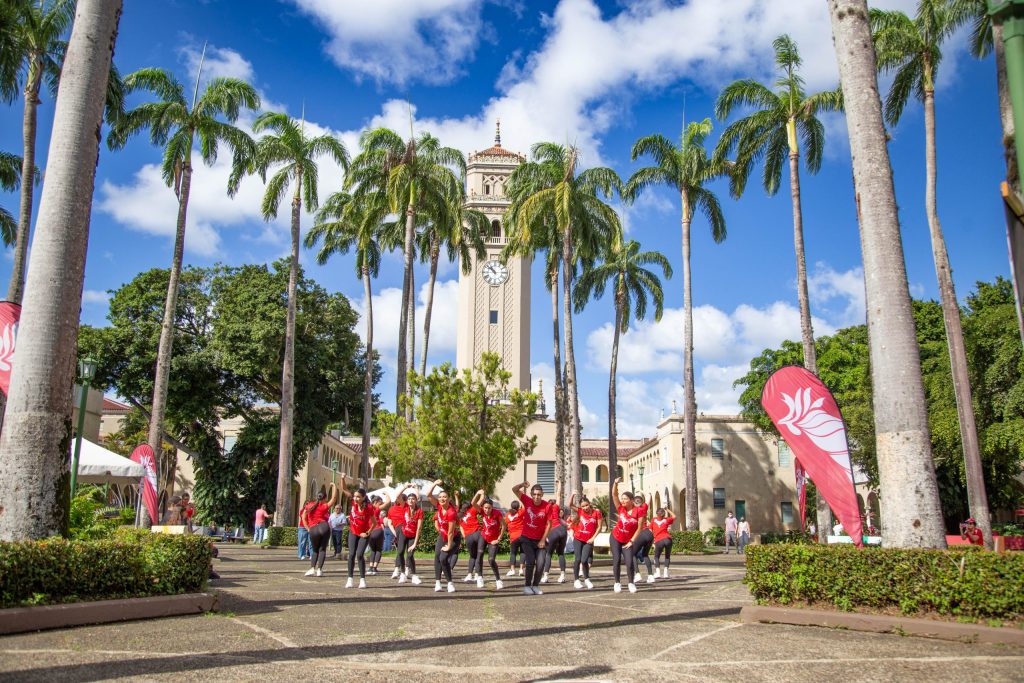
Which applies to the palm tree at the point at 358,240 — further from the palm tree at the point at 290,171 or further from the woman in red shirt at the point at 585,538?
the woman in red shirt at the point at 585,538

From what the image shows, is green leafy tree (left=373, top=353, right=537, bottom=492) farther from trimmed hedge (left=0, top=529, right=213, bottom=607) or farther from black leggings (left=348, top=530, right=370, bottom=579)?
trimmed hedge (left=0, top=529, right=213, bottom=607)

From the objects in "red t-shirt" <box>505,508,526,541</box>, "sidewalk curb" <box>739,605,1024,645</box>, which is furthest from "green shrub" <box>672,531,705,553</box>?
"sidewalk curb" <box>739,605,1024,645</box>

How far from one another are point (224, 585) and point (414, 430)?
14118 millimetres

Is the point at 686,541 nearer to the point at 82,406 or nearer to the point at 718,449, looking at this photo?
the point at 718,449

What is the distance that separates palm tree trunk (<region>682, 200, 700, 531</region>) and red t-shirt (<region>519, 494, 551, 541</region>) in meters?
19.2

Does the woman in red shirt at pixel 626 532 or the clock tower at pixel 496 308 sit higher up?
the clock tower at pixel 496 308

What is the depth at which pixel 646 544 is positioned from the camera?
50.5 ft

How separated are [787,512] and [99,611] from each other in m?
45.2

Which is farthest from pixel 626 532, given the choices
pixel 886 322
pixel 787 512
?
pixel 787 512

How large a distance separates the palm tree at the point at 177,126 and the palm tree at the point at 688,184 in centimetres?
1625

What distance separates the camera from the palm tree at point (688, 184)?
3281 cm

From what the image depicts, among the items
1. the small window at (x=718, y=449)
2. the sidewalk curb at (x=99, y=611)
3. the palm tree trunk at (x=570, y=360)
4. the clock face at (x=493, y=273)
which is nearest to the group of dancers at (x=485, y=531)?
the sidewalk curb at (x=99, y=611)

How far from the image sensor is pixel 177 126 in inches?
1097

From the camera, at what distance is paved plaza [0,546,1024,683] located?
6395 millimetres
